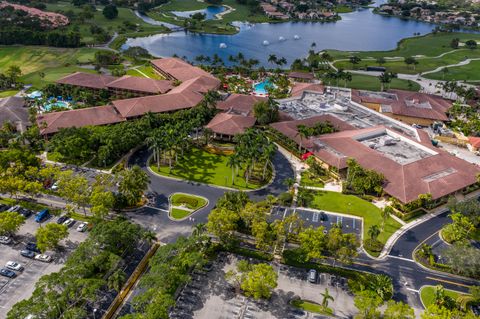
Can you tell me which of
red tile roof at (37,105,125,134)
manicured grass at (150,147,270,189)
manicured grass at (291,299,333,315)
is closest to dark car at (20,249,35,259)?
manicured grass at (150,147,270,189)

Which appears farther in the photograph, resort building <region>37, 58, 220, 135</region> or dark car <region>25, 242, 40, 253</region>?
resort building <region>37, 58, 220, 135</region>

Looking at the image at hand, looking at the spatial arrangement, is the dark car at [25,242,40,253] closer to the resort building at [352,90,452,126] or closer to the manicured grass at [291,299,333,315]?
the manicured grass at [291,299,333,315]

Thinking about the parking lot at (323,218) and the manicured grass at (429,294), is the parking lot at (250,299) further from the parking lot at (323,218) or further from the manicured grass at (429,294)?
the parking lot at (323,218)

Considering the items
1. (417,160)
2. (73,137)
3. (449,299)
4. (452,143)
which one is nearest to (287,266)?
(449,299)

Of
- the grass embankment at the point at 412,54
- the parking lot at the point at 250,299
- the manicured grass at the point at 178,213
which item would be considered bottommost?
the parking lot at the point at 250,299

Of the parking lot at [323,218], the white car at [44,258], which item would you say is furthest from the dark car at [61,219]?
the parking lot at [323,218]

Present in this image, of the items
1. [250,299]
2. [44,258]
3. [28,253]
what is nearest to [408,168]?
[250,299]
